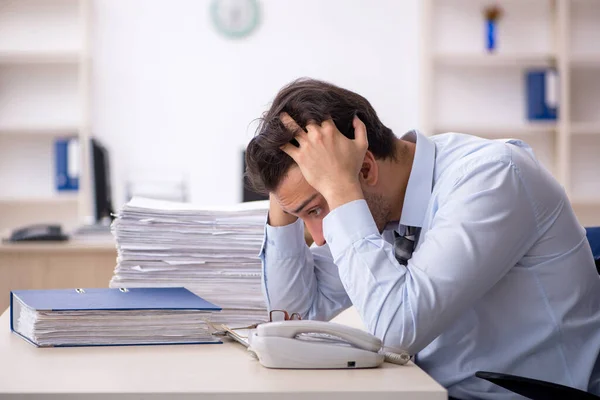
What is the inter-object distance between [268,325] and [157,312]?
0.24m

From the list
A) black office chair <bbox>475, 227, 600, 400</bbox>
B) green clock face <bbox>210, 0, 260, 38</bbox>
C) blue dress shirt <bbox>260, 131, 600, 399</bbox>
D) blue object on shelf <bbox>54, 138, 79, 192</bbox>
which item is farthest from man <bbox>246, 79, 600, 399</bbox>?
green clock face <bbox>210, 0, 260, 38</bbox>

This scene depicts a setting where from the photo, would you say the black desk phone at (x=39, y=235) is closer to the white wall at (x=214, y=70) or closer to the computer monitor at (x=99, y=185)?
the computer monitor at (x=99, y=185)

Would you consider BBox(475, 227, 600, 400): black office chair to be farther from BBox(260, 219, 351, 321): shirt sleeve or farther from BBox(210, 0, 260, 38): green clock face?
BBox(210, 0, 260, 38): green clock face

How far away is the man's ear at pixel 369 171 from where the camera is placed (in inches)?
59.4

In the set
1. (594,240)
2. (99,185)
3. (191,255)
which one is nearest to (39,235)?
(99,185)

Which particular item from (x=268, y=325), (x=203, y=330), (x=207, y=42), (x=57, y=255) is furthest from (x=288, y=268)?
(x=207, y=42)

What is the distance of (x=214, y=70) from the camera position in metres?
5.19

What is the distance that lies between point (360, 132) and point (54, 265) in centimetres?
199

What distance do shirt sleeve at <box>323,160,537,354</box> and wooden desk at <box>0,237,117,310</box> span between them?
1929 mm

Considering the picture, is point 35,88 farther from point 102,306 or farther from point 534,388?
point 534,388

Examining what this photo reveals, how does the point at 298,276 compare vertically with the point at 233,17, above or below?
below

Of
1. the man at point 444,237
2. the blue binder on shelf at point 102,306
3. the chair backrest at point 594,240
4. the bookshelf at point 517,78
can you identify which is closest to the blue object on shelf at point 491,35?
the bookshelf at point 517,78

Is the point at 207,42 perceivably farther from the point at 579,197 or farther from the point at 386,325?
the point at 386,325

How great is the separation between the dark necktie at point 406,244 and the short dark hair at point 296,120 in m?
0.16
